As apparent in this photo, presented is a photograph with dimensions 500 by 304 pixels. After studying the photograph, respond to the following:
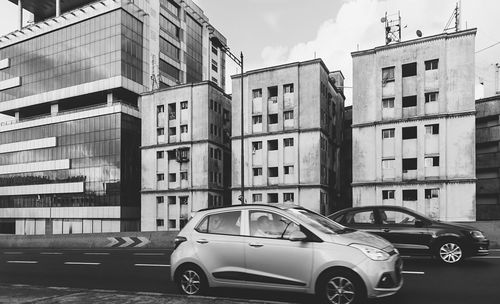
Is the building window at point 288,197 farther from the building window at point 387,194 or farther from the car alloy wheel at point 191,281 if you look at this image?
the car alloy wheel at point 191,281

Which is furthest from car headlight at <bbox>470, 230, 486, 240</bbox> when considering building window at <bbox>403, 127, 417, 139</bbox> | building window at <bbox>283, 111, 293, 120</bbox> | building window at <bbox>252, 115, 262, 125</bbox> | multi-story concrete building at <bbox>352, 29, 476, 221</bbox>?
building window at <bbox>252, 115, 262, 125</bbox>

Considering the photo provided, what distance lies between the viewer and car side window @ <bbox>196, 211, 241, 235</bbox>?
7574 millimetres

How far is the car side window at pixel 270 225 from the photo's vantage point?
7.15m

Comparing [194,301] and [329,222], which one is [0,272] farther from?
[329,222]

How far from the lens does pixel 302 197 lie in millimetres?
41062

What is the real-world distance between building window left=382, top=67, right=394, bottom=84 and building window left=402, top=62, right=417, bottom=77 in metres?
1.20

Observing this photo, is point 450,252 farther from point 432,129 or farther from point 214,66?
point 214,66

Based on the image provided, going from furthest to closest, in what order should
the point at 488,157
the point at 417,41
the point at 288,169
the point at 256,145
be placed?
the point at 488,157, the point at 256,145, the point at 288,169, the point at 417,41

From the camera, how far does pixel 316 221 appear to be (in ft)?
24.4

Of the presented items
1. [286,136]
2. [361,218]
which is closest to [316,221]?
[361,218]

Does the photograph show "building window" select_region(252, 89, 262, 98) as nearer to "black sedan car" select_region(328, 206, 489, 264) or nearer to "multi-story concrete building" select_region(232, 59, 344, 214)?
"multi-story concrete building" select_region(232, 59, 344, 214)

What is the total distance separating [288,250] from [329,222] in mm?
1158

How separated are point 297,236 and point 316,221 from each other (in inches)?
25.9

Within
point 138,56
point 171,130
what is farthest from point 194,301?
point 138,56
